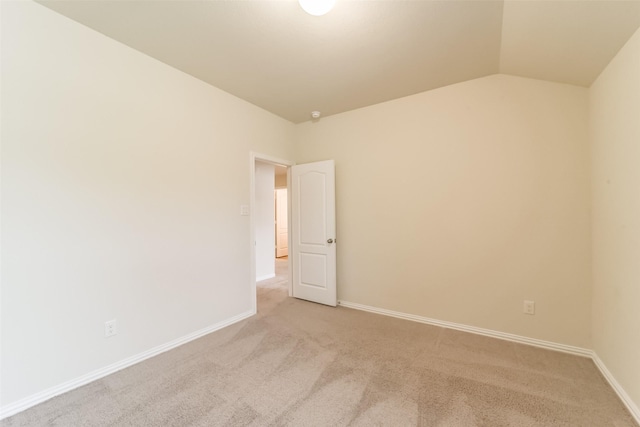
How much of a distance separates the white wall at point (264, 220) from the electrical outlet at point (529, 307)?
3947 millimetres

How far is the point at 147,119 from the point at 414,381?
3005 millimetres

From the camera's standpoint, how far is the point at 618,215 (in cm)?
185

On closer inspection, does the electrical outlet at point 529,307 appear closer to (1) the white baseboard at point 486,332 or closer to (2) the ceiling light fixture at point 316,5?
(1) the white baseboard at point 486,332

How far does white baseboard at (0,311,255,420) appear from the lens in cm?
166

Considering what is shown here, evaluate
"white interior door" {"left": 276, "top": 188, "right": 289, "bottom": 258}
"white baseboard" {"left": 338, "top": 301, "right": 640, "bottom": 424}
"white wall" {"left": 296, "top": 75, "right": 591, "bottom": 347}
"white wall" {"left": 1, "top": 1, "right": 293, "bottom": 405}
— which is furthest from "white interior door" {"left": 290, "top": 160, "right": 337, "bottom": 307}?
"white interior door" {"left": 276, "top": 188, "right": 289, "bottom": 258}

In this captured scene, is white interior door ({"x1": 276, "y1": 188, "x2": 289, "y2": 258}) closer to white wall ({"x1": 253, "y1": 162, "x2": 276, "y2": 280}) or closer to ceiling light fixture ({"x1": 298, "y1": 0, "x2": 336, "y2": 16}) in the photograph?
white wall ({"x1": 253, "y1": 162, "x2": 276, "y2": 280})

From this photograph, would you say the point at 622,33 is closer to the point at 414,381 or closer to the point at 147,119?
the point at 414,381

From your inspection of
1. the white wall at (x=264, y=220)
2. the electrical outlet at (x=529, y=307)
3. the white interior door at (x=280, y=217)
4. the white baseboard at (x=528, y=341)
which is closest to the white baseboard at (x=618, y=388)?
the white baseboard at (x=528, y=341)

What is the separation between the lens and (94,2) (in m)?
1.75

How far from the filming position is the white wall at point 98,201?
1697 mm

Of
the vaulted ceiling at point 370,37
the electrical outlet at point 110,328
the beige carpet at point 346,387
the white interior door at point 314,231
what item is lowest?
the beige carpet at point 346,387

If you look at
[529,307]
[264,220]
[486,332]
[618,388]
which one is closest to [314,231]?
[264,220]

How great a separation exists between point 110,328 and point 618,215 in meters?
3.80

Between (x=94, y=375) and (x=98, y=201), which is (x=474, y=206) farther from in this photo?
(x=94, y=375)
